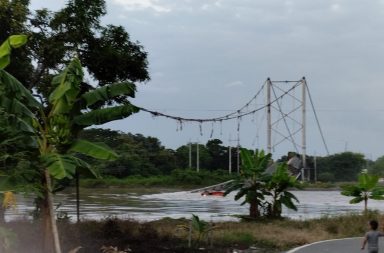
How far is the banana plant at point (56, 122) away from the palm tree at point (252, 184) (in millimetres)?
13276

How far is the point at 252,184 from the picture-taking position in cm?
2577

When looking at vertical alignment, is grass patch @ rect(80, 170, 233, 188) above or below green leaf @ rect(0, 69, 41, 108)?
below

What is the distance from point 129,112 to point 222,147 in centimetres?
9002

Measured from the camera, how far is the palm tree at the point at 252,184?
25734 millimetres

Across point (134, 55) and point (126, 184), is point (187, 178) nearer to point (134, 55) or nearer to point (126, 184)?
point (126, 184)

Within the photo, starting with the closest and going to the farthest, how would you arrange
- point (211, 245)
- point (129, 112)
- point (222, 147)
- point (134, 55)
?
point (129, 112)
point (211, 245)
point (134, 55)
point (222, 147)

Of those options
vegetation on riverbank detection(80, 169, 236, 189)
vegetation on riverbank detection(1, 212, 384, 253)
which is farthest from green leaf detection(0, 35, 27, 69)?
vegetation on riverbank detection(80, 169, 236, 189)

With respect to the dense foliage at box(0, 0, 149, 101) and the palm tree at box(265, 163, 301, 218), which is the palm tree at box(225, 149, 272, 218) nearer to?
the palm tree at box(265, 163, 301, 218)

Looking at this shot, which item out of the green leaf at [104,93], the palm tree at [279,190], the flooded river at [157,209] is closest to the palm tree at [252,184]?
the palm tree at [279,190]

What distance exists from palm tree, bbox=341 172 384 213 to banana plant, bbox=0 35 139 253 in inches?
634

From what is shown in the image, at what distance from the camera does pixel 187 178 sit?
81812mm

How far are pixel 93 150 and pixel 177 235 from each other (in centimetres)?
761

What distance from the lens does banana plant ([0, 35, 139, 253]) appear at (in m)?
11.3

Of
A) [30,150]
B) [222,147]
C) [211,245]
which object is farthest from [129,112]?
[222,147]
